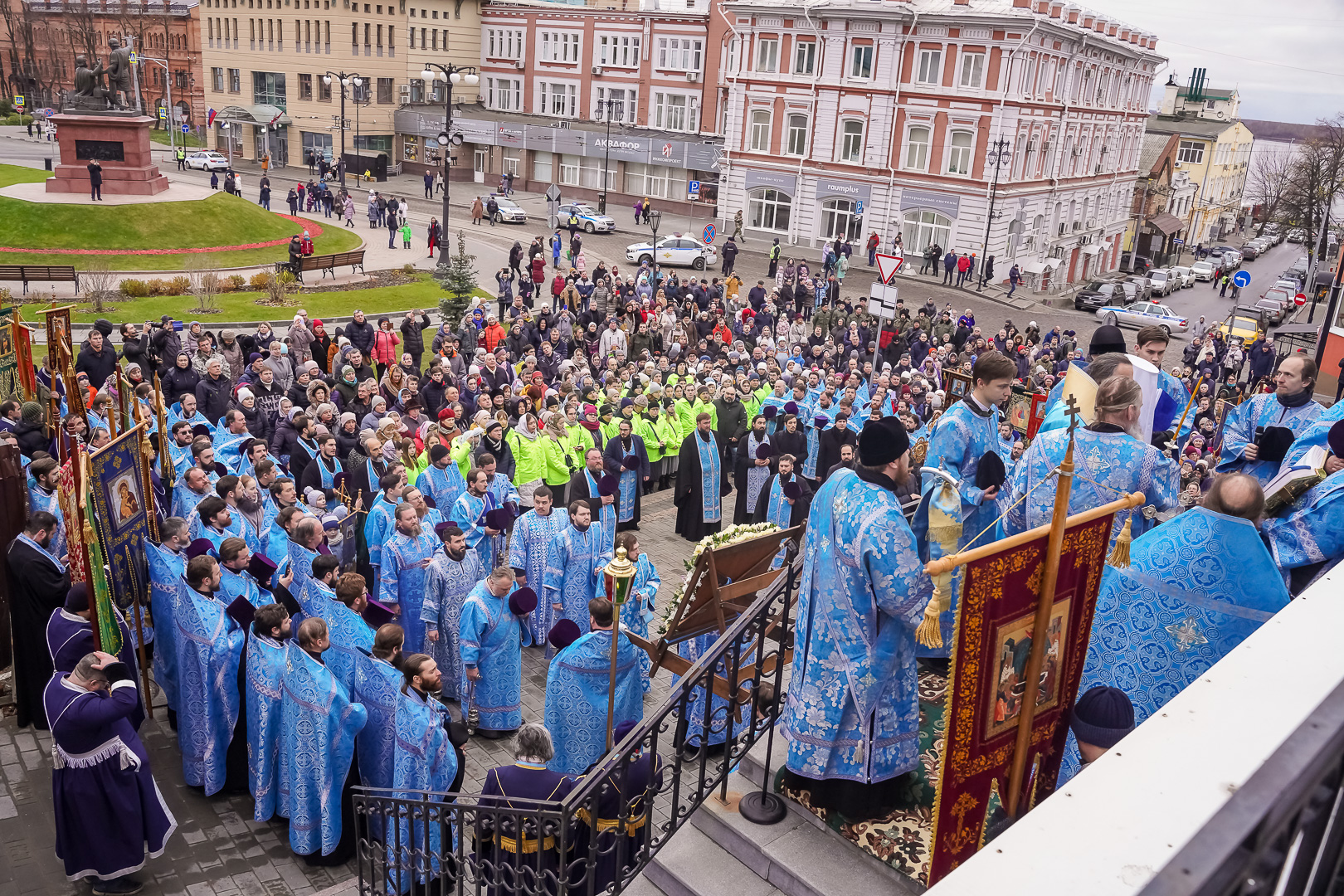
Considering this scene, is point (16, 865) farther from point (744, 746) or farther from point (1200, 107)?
point (1200, 107)

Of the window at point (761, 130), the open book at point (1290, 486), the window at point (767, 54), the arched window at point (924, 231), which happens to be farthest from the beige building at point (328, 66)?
the open book at point (1290, 486)

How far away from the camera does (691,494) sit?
539 inches

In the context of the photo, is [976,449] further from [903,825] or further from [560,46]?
[560,46]

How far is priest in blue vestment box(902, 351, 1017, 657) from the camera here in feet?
18.0

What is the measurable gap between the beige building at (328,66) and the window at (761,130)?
23942 millimetres

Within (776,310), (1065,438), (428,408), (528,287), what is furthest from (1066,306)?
(1065,438)

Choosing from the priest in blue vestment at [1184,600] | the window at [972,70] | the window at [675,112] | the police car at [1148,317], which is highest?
the window at [972,70]

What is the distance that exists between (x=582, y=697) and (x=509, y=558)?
10.1ft

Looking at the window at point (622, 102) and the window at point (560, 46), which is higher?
the window at point (560, 46)

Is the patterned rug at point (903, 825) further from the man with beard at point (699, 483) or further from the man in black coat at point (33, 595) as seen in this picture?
the man with beard at point (699, 483)

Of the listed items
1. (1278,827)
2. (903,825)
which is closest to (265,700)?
(903,825)

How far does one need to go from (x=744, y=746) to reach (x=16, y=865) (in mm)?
5110

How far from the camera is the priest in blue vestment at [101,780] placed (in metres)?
5.97

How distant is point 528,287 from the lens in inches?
1052
